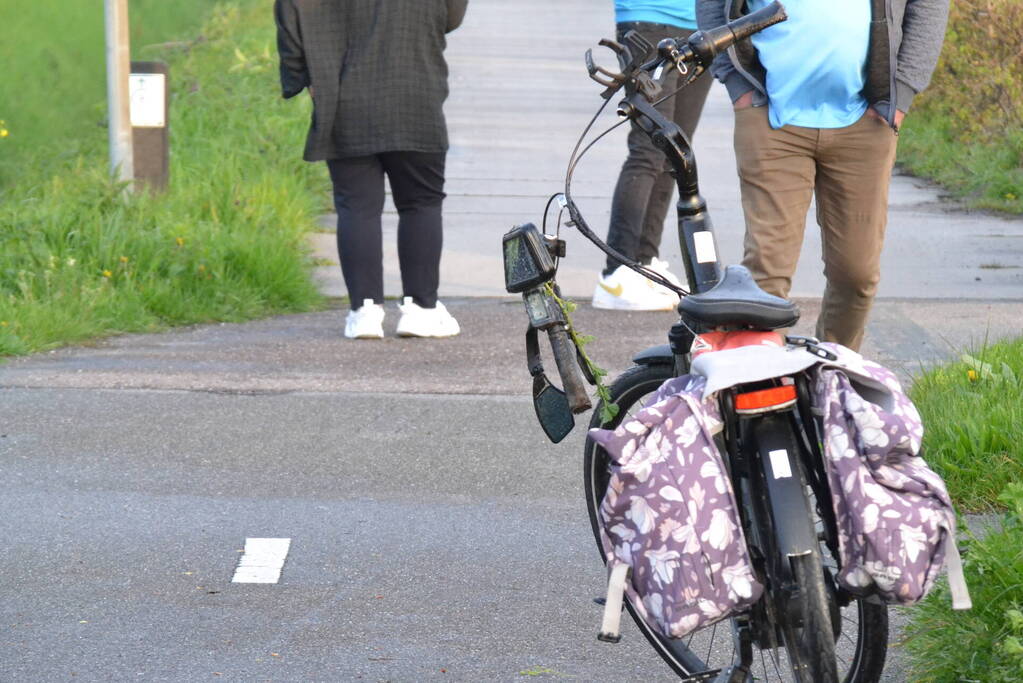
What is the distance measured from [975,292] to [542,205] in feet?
10.6

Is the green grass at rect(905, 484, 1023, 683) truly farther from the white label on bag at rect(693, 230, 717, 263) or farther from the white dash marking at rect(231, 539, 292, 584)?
the white dash marking at rect(231, 539, 292, 584)

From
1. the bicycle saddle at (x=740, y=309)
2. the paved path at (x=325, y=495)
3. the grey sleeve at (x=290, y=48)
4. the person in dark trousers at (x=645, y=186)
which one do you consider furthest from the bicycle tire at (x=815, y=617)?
the grey sleeve at (x=290, y=48)

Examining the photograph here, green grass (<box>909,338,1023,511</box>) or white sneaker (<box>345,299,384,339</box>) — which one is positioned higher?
green grass (<box>909,338,1023,511</box>)

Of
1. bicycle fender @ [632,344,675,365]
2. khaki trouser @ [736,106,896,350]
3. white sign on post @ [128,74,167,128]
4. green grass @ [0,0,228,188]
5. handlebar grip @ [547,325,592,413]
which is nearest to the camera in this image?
handlebar grip @ [547,325,592,413]

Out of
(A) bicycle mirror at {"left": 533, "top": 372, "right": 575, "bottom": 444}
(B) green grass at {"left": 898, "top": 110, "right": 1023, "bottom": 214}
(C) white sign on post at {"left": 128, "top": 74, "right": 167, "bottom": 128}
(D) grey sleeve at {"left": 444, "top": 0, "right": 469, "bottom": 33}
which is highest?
(D) grey sleeve at {"left": 444, "top": 0, "right": 469, "bottom": 33}

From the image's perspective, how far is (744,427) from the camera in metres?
2.70

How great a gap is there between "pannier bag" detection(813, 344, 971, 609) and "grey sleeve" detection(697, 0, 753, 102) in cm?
202

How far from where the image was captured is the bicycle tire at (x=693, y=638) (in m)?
2.91

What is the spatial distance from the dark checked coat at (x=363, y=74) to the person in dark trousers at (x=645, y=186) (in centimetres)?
89

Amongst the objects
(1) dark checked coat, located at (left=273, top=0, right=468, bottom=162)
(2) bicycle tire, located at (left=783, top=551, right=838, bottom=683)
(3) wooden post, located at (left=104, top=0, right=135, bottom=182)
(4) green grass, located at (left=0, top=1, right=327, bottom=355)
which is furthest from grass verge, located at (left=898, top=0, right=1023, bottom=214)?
(2) bicycle tire, located at (left=783, top=551, right=838, bottom=683)

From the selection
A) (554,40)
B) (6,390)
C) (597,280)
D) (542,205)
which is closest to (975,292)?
(597,280)

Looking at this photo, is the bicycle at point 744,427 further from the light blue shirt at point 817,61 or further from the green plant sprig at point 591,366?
the light blue shirt at point 817,61

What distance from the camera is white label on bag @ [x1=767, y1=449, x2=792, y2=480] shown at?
261 centimetres

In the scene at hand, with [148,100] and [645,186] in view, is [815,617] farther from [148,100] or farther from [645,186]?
[148,100]
